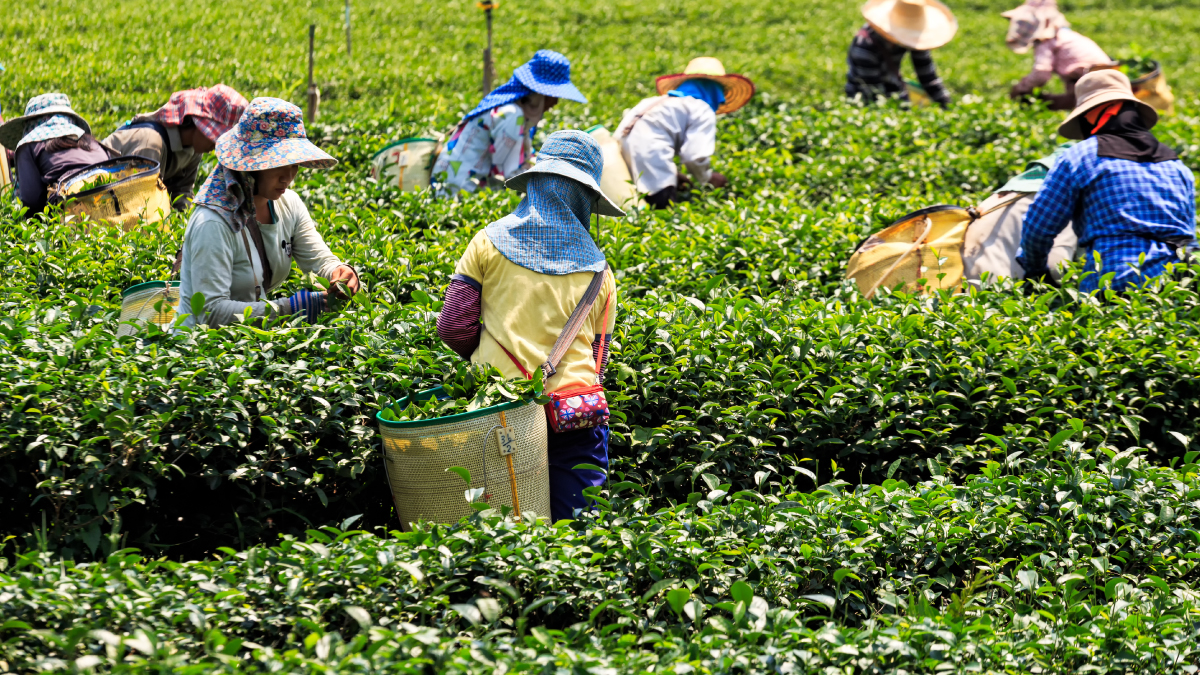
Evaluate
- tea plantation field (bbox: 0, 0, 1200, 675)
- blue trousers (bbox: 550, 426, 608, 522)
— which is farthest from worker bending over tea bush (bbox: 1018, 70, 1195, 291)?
blue trousers (bbox: 550, 426, 608, 522)

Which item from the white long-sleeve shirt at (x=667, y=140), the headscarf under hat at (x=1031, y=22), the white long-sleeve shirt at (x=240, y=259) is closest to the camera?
the white long-sleeve shirt at (x=240, y=259)

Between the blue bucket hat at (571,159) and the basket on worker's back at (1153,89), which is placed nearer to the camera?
the blue bucket hat at (571,159)

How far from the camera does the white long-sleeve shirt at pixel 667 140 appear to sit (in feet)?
22.0

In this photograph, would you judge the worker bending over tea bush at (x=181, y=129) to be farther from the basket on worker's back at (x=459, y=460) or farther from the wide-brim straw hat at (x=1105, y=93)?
the wide-brim straw hat at (x=1105, y=93)

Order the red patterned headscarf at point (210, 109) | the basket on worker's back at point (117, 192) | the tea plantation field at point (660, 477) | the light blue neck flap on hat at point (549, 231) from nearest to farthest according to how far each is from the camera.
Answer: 1. the tea plantation field at point (660, 477)
2. the light blue neck flap on hat at point (549, 231)
3. the basket on worker's back at point (117, 192)
4. the red patterned headscarf at point (210, 109)

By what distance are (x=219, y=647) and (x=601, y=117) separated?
695 cm

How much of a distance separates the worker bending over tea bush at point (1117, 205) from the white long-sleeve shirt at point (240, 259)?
3492 millimetres

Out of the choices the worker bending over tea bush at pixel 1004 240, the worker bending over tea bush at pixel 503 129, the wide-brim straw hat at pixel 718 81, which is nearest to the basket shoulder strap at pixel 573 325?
the worker bending over tea bush at pixel 1004 240

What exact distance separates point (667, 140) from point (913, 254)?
83.7 inches

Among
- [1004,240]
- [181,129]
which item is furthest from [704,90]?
[181,129]

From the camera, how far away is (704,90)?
7.25m

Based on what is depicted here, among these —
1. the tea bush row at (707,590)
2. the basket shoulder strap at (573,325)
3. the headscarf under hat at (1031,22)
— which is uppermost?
the headscarf under hat at (1031,22)

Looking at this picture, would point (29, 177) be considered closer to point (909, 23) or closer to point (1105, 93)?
point (1105, 93)

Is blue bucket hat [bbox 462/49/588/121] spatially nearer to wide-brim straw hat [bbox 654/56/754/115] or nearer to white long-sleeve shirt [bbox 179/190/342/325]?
wide-brim straw hat [bbox 654/56/754/115]
